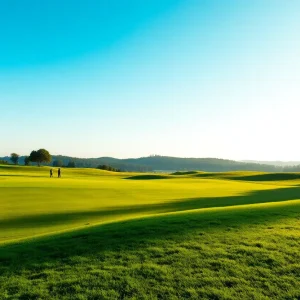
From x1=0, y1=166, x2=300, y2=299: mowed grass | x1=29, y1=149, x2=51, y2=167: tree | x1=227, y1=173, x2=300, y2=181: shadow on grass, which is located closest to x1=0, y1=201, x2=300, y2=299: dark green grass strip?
x1=0, y1=166, x2=300, y2=299: mowed grass

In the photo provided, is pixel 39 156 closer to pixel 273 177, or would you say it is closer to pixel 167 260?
pixel 273 177

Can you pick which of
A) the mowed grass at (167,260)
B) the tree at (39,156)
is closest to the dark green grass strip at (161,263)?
the mowed grass at (167,260)

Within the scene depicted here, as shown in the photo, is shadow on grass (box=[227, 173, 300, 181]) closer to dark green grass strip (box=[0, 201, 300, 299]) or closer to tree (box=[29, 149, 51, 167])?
dark green grass strip (box=[0, 201, 300, 299])

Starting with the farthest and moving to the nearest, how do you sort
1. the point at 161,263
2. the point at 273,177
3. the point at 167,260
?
the point at 273,177
the point at 167,260
the point at 161,263

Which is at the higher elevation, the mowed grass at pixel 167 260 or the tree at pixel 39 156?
the tree at pixel 39 156

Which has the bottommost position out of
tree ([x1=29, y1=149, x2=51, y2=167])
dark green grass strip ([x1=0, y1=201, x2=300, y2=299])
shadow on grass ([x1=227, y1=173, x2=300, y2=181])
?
shadow on grass ([x1=227, y1=173, x2=300, y2=181])

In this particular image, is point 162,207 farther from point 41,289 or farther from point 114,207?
point 41,289

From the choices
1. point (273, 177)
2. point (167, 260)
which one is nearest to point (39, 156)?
point (273, 177)

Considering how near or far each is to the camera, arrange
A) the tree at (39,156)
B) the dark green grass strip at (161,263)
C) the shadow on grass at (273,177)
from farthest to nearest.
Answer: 1. the tree at (39,156)
2. the shadow on grass at (273,177)
3. the dark green grass strip at (161,263)

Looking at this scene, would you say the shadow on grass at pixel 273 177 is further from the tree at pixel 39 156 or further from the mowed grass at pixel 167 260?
the tree at pixel 39 156

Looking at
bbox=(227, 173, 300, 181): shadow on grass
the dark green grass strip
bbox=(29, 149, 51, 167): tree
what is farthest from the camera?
bbox=(29, 149, 51, 167): tree

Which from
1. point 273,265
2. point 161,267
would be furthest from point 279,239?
point 161,267

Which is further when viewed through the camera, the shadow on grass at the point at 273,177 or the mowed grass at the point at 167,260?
the shadow on grass at the point at 273,177

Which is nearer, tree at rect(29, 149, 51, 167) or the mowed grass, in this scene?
the mowed grass
